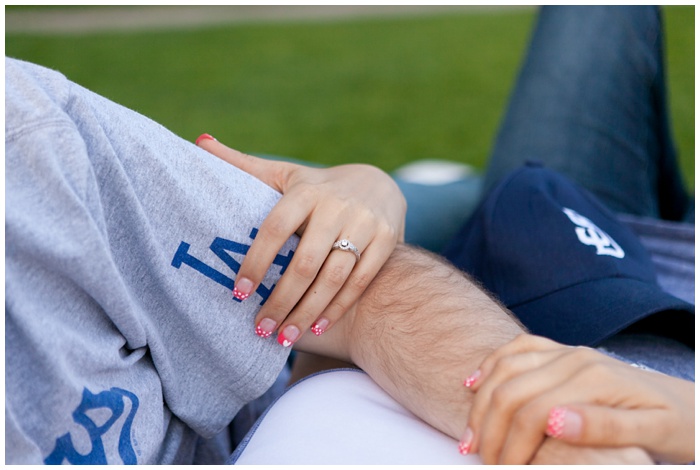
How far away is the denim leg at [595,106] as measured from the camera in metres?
1.39

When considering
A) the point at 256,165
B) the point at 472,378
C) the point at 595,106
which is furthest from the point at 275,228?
the point at 595,106

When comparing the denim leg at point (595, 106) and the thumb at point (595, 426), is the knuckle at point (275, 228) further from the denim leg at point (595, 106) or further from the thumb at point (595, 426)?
the denim leg at point (595, 106)

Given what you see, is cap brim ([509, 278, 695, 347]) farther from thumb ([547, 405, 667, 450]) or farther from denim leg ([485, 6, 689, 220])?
denim leg ([485, 6, 689, 220])

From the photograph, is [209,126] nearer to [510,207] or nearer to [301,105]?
[301,105]

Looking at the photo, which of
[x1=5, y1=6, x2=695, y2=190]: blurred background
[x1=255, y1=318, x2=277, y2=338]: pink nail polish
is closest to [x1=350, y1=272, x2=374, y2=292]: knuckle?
[x1=255, y1=318, x2=277, y2=338]: pink nail polish

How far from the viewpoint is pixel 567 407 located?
0.55 metres

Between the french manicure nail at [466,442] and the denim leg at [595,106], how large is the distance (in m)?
0.86

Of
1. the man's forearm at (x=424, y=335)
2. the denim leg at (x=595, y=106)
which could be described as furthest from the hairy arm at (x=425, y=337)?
the denim leg at (x=595, y=106)

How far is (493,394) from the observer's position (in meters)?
0.58

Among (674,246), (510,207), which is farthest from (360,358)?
(674,246)

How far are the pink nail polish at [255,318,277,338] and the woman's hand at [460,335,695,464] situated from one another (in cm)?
24

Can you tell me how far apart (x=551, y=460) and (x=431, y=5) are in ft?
10.7

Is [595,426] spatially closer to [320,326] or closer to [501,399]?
[501,399]

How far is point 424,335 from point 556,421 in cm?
19
